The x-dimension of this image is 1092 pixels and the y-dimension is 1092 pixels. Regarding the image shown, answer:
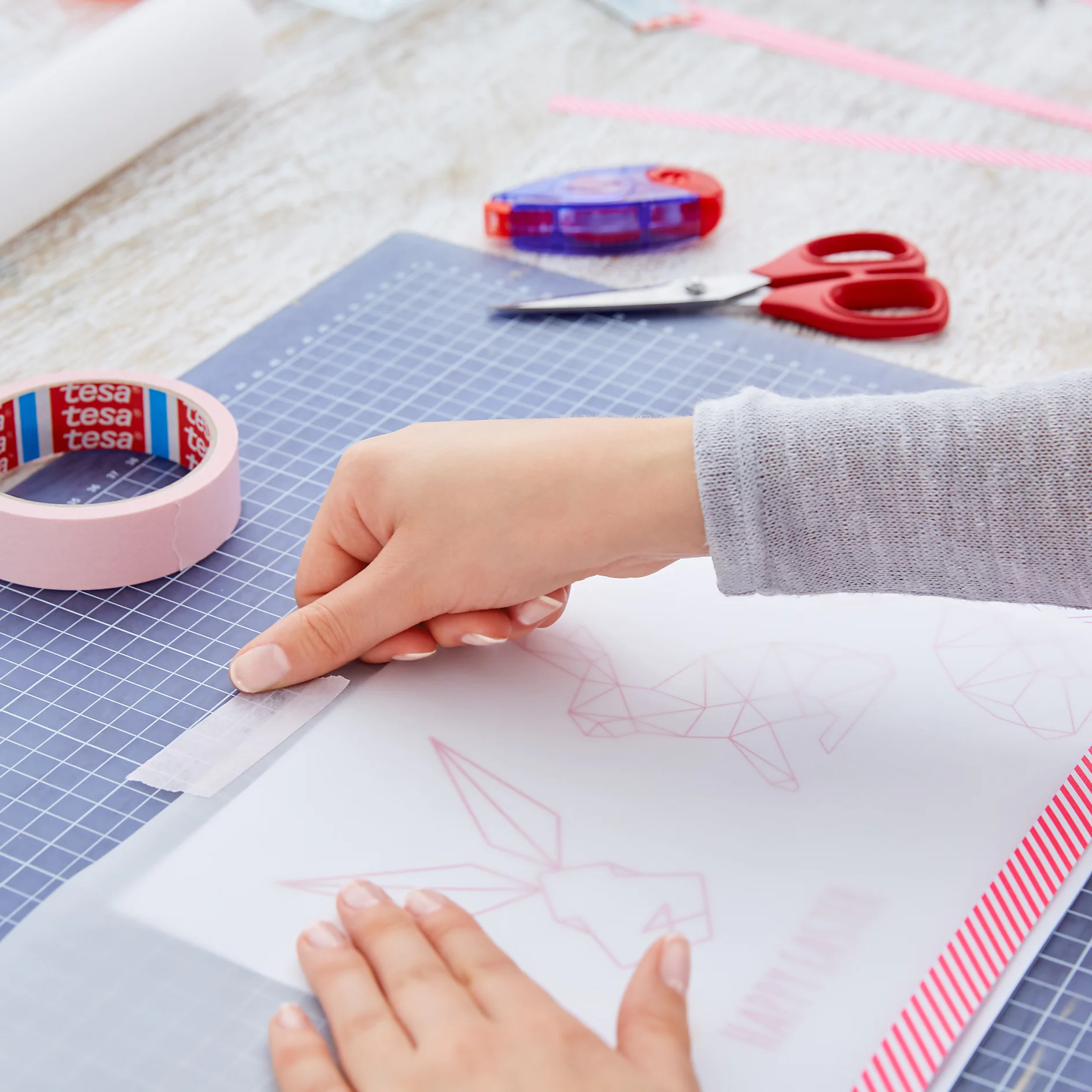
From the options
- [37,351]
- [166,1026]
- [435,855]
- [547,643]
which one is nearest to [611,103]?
[37,351]

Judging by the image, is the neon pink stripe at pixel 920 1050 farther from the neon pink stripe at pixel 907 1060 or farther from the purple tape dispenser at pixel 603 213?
the purple tape dispenser at pixel 603 213

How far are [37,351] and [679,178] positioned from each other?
0.56 metres

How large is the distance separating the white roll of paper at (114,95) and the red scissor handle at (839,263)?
557mm

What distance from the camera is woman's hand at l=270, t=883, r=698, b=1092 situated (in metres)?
0.49

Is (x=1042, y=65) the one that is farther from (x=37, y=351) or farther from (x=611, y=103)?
(x=37, y=351)

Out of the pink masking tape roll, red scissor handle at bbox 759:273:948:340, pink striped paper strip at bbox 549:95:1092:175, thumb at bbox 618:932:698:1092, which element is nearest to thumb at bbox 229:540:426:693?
the pink masking tape roll

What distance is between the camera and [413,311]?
104 cm

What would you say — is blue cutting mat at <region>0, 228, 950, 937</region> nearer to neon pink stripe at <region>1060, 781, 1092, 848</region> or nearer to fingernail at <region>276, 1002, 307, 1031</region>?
fingernail at <region>276, 1002, 307, 1031</region>

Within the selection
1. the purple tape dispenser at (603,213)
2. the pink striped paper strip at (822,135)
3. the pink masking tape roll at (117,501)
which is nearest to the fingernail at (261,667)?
the pink masking tape roll at (117,501)

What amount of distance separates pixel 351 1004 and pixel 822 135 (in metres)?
1.04

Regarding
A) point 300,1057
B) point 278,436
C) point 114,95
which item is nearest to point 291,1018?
point 300,1057

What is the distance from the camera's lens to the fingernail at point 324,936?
0.55 metres

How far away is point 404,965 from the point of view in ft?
1.75

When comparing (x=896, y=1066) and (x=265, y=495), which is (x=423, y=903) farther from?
(x=265, y=495)
